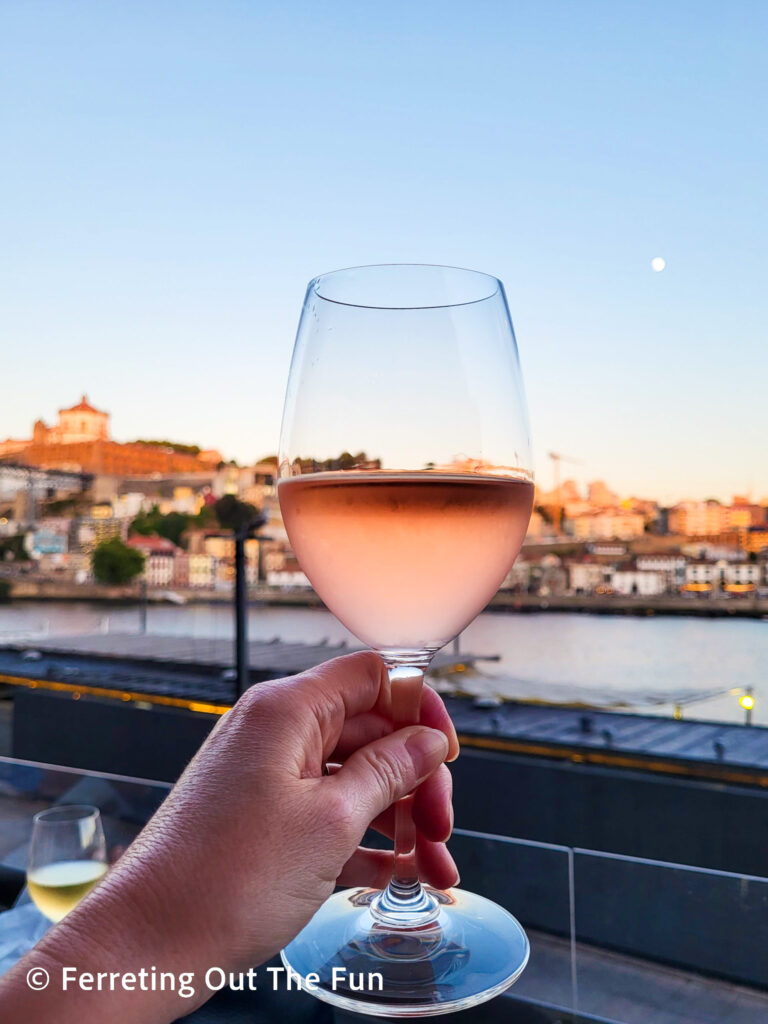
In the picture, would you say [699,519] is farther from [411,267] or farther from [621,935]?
[411,267]

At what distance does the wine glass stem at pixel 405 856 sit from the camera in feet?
1.90

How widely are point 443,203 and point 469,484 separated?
11.0m

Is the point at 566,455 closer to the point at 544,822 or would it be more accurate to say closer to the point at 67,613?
the point at 544,822

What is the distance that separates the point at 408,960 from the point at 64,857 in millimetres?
662

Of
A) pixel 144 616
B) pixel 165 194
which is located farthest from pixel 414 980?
pixel 144 616

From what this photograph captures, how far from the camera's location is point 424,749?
22.8 inches

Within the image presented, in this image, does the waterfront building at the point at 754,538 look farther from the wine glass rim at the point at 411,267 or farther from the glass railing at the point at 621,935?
the wine glass rim at the point at 411,267

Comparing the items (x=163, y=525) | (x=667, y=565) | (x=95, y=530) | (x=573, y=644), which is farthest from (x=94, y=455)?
(x=667, y=565)

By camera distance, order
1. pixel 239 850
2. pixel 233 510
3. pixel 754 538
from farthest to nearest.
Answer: pixel 233 510, pixel 754 538, pixel 239 850

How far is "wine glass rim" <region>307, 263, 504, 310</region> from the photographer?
1.84ft

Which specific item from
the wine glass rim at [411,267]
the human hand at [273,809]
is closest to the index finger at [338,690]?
the human hand at [273,809]

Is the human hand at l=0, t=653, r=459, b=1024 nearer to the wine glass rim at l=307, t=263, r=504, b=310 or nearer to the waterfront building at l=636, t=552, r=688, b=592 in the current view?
the wine glass rim at l=307, t=263, r=504, b=310

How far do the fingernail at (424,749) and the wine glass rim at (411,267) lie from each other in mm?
291

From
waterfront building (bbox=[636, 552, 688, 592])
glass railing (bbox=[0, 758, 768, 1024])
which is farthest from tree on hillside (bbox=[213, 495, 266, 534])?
glass railing (bbox=[0, 758, 768, 1024])
